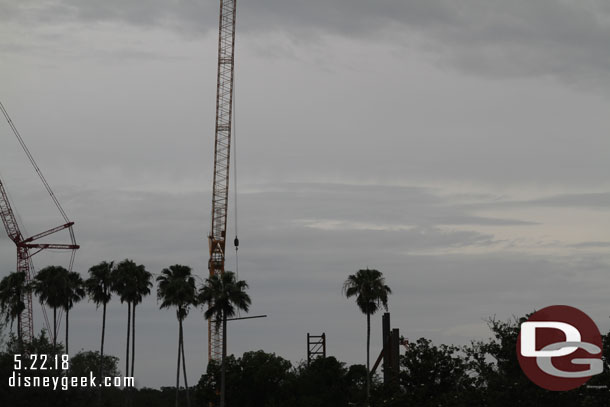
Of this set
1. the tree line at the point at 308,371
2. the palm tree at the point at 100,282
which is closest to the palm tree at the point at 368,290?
the tree line at the point at 308,371

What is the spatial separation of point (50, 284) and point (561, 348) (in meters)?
103

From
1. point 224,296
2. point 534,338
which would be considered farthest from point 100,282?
point 534,338

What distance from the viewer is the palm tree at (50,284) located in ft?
469

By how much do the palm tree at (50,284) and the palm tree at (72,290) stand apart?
974 mm

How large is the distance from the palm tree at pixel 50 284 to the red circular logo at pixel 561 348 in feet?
304

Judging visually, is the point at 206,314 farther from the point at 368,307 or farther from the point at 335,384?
the point at 335,384

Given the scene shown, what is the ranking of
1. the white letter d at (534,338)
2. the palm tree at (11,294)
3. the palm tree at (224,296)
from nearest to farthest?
the white letter d at (534,338), the palm tree at (224,296), the palm tree at (11,294)

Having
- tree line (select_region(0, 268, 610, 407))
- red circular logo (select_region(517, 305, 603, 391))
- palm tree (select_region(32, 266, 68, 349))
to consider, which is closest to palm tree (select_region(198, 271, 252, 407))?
tree line (select_region(0, 268, 610, 407))

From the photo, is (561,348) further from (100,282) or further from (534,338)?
(100,282)

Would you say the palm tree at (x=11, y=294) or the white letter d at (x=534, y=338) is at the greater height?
the palm tree at (x=11, y=294)

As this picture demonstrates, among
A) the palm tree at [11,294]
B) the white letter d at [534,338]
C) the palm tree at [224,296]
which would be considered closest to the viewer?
the white letter d at [534,338]

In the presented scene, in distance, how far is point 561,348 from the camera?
57.1 metres

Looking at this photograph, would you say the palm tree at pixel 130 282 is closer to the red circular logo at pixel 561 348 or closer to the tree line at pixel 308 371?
the tree line at pixel 308 371

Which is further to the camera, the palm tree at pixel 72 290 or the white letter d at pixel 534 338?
the palm tree at pixel 72 290
